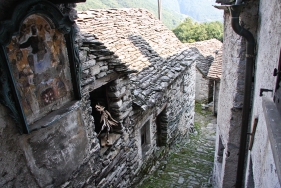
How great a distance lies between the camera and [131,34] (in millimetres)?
6715

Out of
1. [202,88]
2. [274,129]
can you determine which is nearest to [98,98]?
[274,129]

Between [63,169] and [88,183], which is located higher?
[63,169]

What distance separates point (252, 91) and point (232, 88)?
483 mm

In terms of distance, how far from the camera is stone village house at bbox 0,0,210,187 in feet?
7.72

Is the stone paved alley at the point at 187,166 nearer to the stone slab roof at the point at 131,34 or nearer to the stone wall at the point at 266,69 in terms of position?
the stone slab roof at the point at 131,34

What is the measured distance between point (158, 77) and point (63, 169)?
143 inches

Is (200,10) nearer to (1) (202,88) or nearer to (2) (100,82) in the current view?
(1) (202,88)

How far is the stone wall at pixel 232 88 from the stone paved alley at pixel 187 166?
77.8 inches

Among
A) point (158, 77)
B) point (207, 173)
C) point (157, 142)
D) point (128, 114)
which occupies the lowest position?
point (207, 173)

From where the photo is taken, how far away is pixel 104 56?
13.1 feet

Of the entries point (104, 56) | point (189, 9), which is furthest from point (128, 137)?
point (189, 9)

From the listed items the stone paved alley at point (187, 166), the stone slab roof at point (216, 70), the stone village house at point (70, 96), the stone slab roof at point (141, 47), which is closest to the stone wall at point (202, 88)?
the stone slab roof at point (216, 70)

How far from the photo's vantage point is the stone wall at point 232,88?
3.52 meters

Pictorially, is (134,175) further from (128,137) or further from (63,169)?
(63,169)
